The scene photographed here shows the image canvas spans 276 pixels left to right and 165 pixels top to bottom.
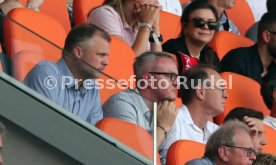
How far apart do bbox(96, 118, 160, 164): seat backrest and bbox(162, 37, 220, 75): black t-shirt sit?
7.66ft

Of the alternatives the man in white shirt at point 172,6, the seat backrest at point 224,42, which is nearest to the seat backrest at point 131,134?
the seat backrest at point 224,42

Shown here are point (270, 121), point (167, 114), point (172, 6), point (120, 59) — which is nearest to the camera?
point (167, 114)

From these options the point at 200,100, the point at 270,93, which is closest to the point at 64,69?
the point at 200,100

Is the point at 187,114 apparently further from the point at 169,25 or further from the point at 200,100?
the point at 169,25

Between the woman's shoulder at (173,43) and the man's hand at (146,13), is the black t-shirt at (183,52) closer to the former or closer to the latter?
the woman's shoulder at (173,43)

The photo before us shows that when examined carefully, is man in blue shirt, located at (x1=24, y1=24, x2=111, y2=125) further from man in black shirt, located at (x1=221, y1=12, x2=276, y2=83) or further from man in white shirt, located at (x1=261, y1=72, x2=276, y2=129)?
man in black shirt, located at (x1=221, y1=12, x2=276, y2=83)

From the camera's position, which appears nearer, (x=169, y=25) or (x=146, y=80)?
(x=146, y=80)

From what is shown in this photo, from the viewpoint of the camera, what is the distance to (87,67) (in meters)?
5.17

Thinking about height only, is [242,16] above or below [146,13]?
below

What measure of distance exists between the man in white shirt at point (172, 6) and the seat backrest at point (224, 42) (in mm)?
619

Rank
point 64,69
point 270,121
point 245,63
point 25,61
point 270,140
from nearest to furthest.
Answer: point 64,69 < point 25,61 < point 270,140 < point 270,121 < point 245,63

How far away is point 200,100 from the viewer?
6.76 meters

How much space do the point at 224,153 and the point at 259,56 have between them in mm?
2626

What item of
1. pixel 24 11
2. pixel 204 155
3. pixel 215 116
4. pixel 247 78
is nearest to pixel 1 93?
pixel 204 155
